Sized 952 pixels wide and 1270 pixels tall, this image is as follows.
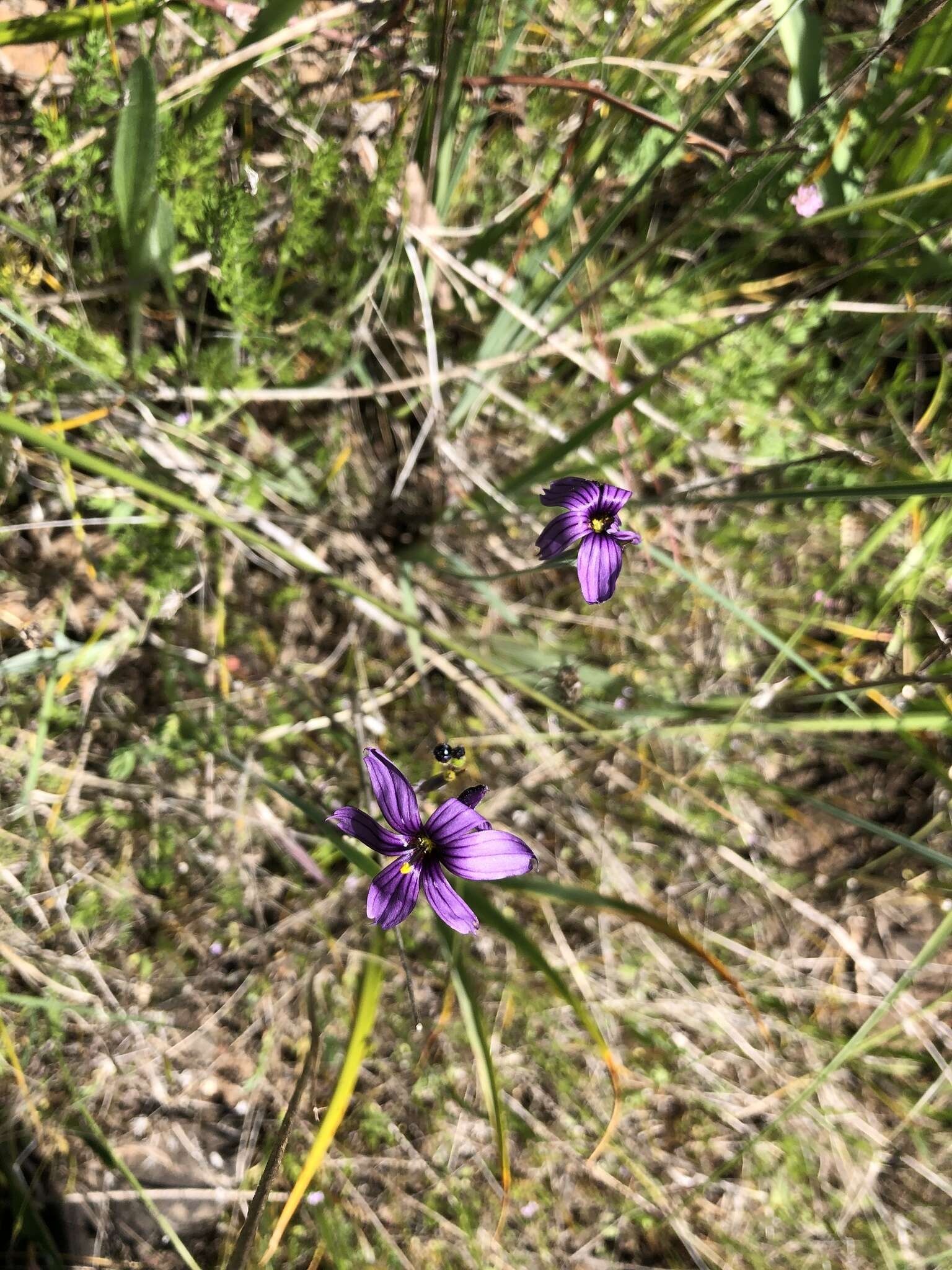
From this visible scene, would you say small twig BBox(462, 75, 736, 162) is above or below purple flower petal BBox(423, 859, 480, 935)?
above

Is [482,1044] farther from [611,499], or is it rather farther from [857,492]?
[857,492]

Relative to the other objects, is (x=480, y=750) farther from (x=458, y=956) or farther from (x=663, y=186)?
(x=663, y=186)

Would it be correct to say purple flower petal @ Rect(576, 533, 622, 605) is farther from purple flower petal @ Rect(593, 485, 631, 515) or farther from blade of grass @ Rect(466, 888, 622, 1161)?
blade of grass @ Rect(466, 888, 622, 1161)

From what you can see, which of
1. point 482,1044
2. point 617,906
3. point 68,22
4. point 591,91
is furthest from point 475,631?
point 68,22

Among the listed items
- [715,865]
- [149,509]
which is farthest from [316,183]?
[715,865]

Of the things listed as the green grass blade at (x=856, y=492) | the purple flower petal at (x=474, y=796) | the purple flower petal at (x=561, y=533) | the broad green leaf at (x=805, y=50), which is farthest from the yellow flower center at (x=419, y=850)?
the broad green leaf at (x=805, y=50)

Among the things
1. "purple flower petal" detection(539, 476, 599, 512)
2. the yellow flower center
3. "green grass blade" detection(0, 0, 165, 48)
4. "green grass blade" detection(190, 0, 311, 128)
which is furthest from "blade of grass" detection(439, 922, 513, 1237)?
"green grass blade" detection(0, 0, 165, 48)
